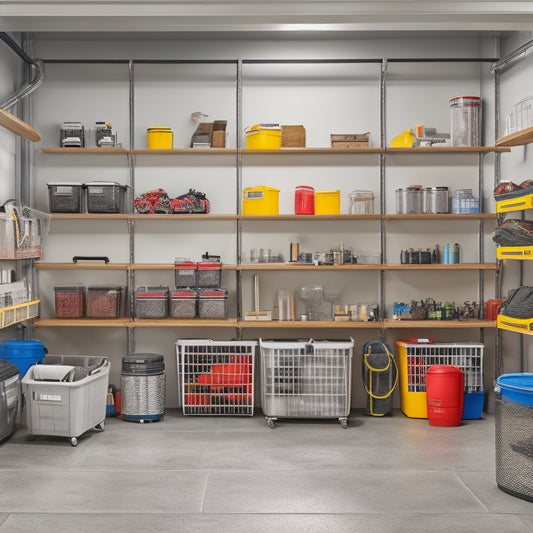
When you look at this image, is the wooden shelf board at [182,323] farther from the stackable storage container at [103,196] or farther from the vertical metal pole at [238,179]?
the stackable storage container at [103,196]

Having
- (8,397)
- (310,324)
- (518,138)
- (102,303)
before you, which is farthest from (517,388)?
(102,303)

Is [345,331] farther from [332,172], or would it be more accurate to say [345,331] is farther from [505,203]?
[505,203]

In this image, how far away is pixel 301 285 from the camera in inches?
298

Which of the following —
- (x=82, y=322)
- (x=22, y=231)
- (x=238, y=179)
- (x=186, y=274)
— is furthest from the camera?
(x=238, y=179)

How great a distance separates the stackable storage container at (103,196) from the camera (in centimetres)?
715

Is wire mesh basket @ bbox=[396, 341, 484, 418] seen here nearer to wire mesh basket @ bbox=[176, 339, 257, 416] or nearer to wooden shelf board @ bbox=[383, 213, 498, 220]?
wooden shelf board @ bbox=[383, 213, 498, 220]

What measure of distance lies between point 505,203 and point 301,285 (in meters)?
2.18

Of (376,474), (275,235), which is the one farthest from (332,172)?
(376,474)

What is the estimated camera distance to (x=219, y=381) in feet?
23.0

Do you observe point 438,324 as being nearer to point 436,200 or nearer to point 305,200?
point 436,200

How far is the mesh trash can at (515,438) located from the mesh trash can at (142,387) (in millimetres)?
3187

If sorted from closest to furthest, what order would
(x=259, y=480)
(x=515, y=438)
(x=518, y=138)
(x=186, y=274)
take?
(x=515, y=438)
(x=259, y=480)
(x=518, y=138)
(x=186, y=274)

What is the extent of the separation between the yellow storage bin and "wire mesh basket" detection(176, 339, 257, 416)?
1.88 meters

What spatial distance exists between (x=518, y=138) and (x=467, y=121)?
1041 millimetres
